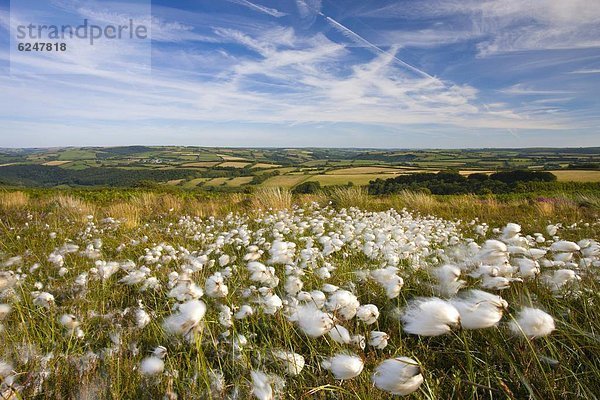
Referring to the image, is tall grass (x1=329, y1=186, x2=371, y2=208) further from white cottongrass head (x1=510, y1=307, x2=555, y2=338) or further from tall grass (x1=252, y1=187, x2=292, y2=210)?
white cottongrass head (x1=510, y1=307, x2=555, y2=338)

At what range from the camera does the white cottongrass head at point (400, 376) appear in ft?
4.14

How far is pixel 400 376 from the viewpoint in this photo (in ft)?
4.17

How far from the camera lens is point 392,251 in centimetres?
410

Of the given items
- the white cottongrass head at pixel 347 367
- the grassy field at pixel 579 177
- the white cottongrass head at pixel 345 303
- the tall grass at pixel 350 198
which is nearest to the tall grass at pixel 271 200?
the tall grass at pixel 350 198

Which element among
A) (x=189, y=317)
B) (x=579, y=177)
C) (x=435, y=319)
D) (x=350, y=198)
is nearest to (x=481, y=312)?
Answer: (x=435, y=319)

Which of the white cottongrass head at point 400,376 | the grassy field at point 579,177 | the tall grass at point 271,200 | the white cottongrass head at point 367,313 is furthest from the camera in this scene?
the grassy field at point 579,177

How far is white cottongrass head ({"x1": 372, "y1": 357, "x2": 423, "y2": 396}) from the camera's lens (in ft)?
4.14

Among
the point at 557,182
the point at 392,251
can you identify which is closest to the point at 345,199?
the point at 392,251

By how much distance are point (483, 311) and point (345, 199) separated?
12682 millimetres

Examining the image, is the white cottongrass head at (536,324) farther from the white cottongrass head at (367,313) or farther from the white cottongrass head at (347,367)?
the white cottongrass head at (367,313)

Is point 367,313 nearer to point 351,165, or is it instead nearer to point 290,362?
point 290,362

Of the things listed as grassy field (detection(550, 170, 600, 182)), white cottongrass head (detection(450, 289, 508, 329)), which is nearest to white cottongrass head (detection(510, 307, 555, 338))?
white cottongrass head (detection(450, 289, 508, 329))

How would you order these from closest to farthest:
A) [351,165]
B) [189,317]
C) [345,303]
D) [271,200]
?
[189,317]
[345,303]
[271,200]
[351,165]

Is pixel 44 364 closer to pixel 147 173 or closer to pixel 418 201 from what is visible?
pixel 418 201
